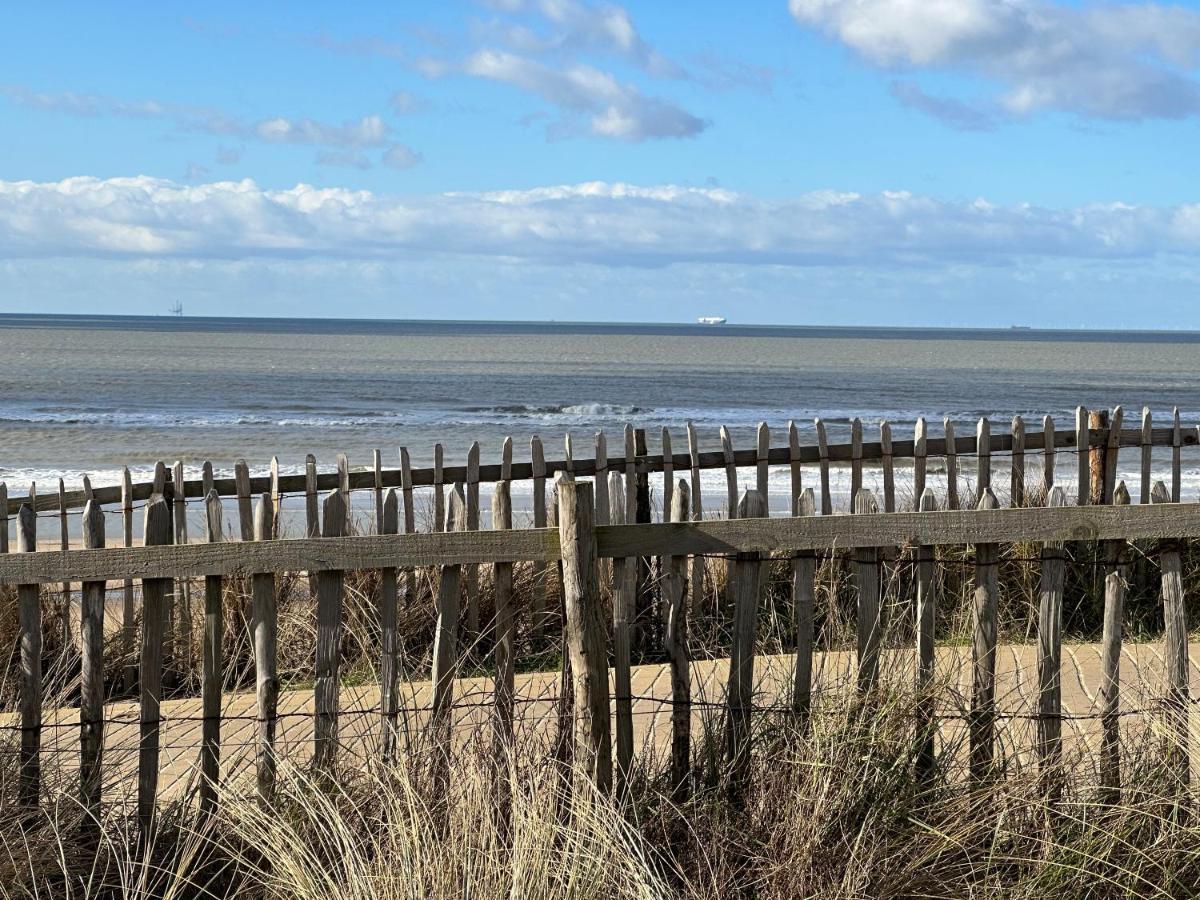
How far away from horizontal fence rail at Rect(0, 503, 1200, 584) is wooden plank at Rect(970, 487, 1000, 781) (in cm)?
9

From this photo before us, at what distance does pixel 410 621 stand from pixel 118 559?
10.7ft

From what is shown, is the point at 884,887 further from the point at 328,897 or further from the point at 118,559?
the point at 118,559

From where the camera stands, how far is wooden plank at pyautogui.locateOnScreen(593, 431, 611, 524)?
755cm

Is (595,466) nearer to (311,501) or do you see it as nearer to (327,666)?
(311,501)

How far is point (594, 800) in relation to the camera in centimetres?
366

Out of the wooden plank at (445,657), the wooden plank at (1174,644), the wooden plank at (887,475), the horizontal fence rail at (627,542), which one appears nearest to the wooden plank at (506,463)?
the wooden plank at (887,475)

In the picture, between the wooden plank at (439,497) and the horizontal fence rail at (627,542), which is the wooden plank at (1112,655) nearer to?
the horizontal fence rail at (627,542)

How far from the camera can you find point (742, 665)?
4.04 m

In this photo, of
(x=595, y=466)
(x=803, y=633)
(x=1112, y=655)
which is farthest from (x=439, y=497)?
(x=1112, y=655)

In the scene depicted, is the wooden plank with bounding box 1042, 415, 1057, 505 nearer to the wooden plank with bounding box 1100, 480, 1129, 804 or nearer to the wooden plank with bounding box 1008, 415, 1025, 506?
the wooden plank with bounding box 1008, 415, 1025, 506

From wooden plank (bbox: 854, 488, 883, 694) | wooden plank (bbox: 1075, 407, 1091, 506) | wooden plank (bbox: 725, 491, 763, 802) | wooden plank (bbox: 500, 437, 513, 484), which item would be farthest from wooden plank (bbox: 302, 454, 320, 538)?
wooden plank (bbox: 1075, 407, 1091, 506)

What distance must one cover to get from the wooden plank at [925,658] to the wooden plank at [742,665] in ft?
1.73

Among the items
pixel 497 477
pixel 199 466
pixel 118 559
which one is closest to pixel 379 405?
pixel 199 466

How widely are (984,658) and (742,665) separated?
0.78 m
